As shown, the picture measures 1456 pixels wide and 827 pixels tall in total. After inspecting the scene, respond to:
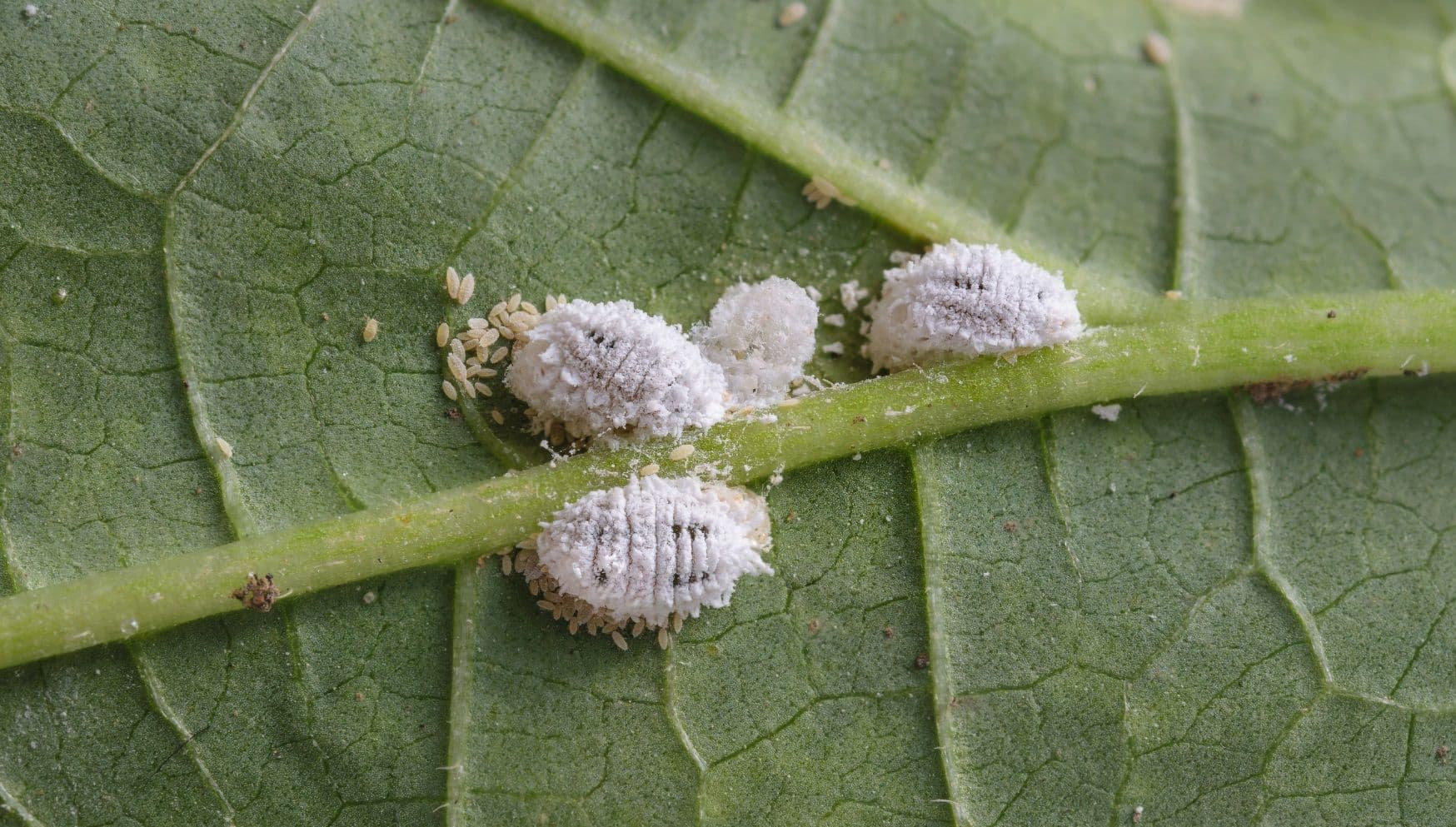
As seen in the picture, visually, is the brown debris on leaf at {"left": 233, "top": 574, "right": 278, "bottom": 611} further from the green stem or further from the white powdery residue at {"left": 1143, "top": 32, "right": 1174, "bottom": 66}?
the white powdery residue at {"left": 1143, "top": 32, "right": 1174, "bottom": 66}

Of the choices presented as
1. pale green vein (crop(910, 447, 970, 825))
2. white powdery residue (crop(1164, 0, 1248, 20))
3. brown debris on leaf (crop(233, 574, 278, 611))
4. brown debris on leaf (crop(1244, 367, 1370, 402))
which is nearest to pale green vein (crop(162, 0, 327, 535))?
brown debris on leaf (crop(233, 574, 278, 611))

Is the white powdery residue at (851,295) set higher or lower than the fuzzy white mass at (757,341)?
higher

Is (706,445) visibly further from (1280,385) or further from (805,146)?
(1280,385)

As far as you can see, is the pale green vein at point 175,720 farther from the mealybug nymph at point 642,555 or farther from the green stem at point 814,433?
the mealybug nymph at point 642,555

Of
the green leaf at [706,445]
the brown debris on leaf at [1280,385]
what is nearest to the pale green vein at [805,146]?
the green leaf at [706,445]

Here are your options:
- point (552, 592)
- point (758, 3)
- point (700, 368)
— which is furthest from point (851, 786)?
point (758, 3)
